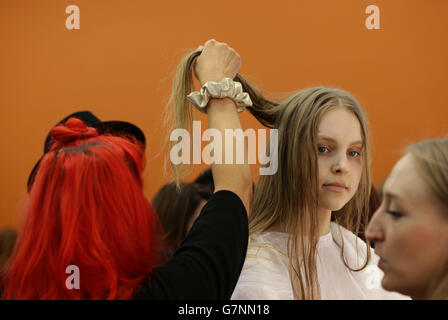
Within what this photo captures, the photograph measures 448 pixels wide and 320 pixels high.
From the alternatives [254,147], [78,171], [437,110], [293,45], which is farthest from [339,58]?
[78,171]

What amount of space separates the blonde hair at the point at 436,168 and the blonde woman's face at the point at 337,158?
0.26 m

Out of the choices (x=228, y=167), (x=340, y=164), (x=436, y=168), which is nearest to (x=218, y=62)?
(x=228, y=167)

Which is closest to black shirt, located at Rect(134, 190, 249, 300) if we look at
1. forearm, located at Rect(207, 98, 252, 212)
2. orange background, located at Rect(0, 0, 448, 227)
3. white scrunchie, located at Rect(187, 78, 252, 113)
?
forearm, located at Rect(207, 98, 252, 212)

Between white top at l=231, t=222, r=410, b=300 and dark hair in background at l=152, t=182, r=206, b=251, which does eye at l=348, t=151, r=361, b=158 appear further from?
dark hair in background at l=152, t=182, r=206, b=251

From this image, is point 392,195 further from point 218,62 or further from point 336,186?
point 218,62

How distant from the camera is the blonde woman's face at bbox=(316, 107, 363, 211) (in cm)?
108

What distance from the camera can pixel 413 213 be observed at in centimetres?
77

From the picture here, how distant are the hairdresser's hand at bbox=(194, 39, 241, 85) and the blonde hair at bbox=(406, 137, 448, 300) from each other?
14.0 inches

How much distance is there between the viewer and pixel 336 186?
1084 mm

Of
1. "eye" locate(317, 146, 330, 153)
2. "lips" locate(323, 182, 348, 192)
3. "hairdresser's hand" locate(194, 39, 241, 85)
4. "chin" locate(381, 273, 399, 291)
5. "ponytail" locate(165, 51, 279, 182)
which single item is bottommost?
"chin" locate(381, 273, 399, 291)

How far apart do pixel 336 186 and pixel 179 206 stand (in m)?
0.79

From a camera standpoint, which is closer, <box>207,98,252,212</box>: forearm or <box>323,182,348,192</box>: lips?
<box>207,98,252,212</box>: forearm

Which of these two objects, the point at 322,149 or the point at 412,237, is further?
the point at 322,149

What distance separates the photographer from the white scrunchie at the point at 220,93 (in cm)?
92
